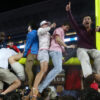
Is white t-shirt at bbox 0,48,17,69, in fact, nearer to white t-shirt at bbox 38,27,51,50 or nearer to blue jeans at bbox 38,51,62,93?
white t-shirt at bbox 38,27,51,50

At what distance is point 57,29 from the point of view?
2223 mm

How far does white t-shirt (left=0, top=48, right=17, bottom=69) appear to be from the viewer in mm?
2275

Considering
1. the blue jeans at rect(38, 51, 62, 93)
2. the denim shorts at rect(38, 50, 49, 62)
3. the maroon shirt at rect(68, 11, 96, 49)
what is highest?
the maroon shirt at rect(68, 11, 96, 49)

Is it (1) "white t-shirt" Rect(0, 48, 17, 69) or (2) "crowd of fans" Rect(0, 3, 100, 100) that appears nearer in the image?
(2) "crowd of fans" Rect(0, 3, 100, 100)

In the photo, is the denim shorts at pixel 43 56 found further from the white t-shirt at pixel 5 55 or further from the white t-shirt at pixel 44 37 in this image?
the white t-shirt at pixel 5 55

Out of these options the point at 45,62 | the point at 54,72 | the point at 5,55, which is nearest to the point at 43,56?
the point at 45,62

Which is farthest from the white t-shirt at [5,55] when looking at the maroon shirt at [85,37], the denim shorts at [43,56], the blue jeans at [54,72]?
the maroon shirt at [85,37]

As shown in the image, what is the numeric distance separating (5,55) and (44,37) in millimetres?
461

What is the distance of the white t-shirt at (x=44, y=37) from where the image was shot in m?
2.21

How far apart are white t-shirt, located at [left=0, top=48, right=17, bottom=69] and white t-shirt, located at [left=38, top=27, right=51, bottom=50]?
34cm

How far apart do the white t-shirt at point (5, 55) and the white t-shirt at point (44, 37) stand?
34 centimetres

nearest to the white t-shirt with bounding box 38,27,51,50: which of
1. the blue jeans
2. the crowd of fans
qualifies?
the crowd of fans

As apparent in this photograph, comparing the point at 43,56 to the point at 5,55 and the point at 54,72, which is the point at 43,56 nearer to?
the point at 54,72

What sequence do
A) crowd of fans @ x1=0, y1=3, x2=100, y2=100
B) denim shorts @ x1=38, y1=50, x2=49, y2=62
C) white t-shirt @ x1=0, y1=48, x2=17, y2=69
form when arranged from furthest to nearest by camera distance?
white t-shirt @ x1=0, y1=48, x2=17, y2=69 → denim shorts @ x1=38, y1=50, x2=49, y2=62 → crowd of fans @ x1=0, y1=3, x2=100, y2=100
